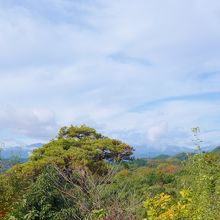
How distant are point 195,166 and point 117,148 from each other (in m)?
20.6

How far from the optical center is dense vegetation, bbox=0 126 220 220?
1073cm

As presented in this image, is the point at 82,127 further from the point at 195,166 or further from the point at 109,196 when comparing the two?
the point at 195,166

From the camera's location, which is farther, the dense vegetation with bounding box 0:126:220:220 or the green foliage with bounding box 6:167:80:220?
the green foliage with bounding box 6:167:80:220

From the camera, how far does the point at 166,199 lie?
10.6 m

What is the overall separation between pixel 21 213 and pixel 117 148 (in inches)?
673

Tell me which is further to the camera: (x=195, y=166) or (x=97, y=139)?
(x=97, y=139)

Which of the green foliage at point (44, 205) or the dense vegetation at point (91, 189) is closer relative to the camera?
the dense vegetation at point (91, 189)

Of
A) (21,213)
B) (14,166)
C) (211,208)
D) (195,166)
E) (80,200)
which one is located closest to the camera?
(211,208)

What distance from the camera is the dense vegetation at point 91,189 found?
423 inches

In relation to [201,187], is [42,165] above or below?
above

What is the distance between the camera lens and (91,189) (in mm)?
17234

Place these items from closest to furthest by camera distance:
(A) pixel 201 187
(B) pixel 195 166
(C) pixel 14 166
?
(A) pixel 201 187
(B) pixel 195 166
(C) pixel 14 166

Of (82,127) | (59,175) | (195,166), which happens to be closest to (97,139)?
(82,127)

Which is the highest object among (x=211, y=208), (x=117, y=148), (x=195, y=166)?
(x=117, y=148)
